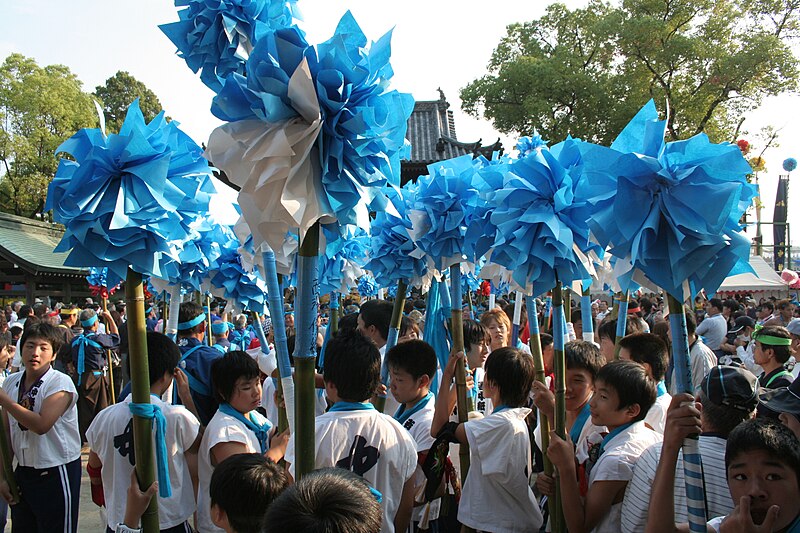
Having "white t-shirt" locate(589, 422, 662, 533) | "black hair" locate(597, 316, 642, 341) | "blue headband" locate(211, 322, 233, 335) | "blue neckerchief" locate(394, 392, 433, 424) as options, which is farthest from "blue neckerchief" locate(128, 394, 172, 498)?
"blue headband" locate(211, 322, 233, 335)

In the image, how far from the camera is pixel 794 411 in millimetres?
2307

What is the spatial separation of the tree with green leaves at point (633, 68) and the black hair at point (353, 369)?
719 inches

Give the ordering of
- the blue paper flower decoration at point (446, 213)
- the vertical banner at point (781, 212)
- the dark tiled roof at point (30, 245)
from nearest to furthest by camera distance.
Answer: the blue paper flower decoration at point (446, 213) < the dark tiled roof at point (30, 245) < the vertical banner at point (781, 212)

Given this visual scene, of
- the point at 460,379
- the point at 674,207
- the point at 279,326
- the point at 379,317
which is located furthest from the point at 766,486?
the point at 379,317

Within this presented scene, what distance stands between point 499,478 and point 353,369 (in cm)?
98

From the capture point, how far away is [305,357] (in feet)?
6.30

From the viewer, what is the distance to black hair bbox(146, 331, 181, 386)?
315cm

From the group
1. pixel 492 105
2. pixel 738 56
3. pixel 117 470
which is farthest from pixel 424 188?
pixel 492 105

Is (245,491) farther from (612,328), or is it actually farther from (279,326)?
(612,328)

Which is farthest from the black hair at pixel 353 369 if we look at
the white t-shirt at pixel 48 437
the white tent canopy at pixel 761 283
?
the white tent canopy at pixel 761 283

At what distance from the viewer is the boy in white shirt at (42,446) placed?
380 centimetres

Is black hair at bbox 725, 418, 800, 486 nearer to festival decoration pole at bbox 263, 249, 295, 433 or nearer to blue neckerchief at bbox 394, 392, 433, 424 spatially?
festival decoration pole at bbox 263, 249, 295, 433

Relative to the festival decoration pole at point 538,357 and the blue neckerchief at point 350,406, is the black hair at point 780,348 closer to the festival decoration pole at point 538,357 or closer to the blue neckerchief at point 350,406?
the festival decoration pole at point 538,357

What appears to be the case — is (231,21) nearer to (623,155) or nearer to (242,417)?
(623,155)
